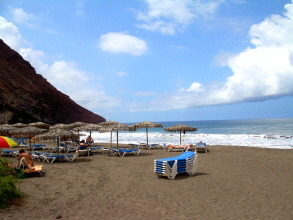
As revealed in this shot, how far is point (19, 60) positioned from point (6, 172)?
2021 inches

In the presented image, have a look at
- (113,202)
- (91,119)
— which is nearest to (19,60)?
(91,119)

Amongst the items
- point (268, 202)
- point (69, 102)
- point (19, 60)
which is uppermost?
point (19, 60)

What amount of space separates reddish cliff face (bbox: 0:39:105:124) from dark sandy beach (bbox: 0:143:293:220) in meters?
33.4

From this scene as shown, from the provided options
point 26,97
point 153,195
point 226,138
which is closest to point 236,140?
point 226,138

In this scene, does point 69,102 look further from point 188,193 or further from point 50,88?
point 188,193

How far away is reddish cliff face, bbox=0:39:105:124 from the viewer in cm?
3766

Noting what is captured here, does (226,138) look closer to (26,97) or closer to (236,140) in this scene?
(236,140)

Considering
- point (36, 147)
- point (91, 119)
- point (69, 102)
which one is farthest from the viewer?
point (91, 119)

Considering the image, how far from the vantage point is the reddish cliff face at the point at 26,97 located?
124 ft

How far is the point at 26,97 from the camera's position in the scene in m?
42.3

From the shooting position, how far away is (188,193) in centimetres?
607

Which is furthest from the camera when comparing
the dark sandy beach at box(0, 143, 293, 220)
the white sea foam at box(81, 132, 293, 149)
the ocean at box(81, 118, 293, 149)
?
the ocean at box(81, 118, 293, 149)

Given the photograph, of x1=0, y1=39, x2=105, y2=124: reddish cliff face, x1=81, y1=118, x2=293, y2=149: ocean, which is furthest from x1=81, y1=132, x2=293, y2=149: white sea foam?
x1=0, y1=39, x2=105, y2=124: reddish cliff face

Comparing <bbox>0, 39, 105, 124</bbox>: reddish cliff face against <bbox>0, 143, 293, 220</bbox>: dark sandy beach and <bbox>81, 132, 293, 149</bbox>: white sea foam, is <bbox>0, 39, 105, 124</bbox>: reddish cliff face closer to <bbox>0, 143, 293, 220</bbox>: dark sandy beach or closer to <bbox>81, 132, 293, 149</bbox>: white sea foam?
<bbox>81, 132, 293, 149</bbox>: white sea foam
